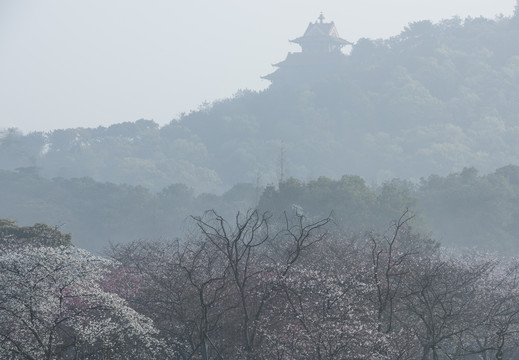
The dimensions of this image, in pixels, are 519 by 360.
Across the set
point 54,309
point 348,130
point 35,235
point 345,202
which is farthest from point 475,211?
point 348,130

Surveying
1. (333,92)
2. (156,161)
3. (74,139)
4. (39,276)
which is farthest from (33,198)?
(39,276)

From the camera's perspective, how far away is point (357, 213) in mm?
44375

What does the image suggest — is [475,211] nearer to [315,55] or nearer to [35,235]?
[35,235]

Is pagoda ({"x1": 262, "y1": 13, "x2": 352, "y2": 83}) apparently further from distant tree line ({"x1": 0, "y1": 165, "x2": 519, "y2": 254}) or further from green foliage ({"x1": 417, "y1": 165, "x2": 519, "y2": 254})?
green foliage ({"x1": 417, "y1": 165, "x2": 519, "y2": 254})

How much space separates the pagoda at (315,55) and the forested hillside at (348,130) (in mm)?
1728

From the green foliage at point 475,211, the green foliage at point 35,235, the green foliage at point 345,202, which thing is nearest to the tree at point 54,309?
the green foliage at point 35,235

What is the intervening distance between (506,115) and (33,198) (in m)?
62.6

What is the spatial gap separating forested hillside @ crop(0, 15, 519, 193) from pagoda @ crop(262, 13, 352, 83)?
1.73 metres

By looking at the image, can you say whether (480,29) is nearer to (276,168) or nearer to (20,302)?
(276,168)

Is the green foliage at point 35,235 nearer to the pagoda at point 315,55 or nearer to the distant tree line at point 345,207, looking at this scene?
the distant tree line at point 345,207

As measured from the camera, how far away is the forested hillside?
3516 inches

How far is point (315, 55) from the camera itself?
114 m

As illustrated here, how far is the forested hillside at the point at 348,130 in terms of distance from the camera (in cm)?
8931

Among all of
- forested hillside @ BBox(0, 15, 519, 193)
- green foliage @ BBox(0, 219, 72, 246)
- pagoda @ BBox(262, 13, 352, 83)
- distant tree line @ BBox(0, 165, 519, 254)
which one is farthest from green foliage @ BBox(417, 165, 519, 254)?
pagoda @ BBox(262, 13, 352, 83)
